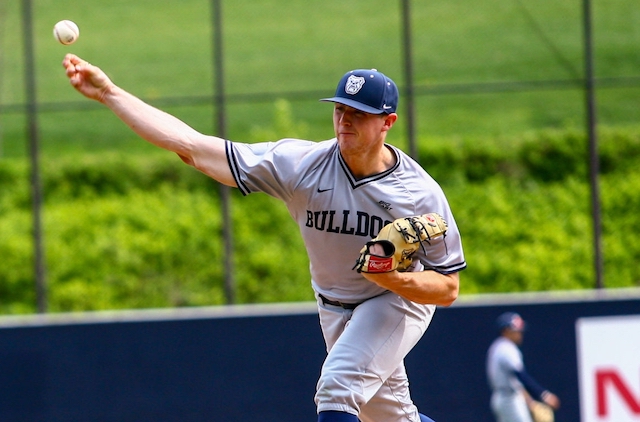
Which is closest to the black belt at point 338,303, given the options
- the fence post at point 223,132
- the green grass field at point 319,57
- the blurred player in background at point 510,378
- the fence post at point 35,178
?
the blurred player in background at point 510,378

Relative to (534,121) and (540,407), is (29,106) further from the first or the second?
(534,121)

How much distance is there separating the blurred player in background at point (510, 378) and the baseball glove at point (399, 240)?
15.3 ft

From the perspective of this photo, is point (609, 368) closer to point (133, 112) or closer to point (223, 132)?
point (223, 132)

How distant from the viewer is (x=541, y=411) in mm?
8570

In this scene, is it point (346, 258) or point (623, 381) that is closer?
point (346, 258)

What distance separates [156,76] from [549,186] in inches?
282

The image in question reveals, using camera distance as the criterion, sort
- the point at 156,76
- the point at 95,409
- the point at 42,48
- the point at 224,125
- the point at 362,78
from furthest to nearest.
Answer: the point at 42,48 < the point at 156,76 < the point at 224,125 < the point at 95,409 < the point at 362,78

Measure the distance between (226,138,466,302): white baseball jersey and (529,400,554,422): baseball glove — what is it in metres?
4.93

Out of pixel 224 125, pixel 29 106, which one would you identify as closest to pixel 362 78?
pixel 224 125

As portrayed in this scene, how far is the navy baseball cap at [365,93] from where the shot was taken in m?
3.79

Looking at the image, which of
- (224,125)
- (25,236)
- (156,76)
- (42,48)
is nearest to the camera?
(224,125)

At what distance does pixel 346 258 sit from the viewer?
407cm

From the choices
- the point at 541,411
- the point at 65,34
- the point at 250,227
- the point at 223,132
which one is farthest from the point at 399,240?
the point at 250,227

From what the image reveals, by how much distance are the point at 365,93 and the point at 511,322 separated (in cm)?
496
